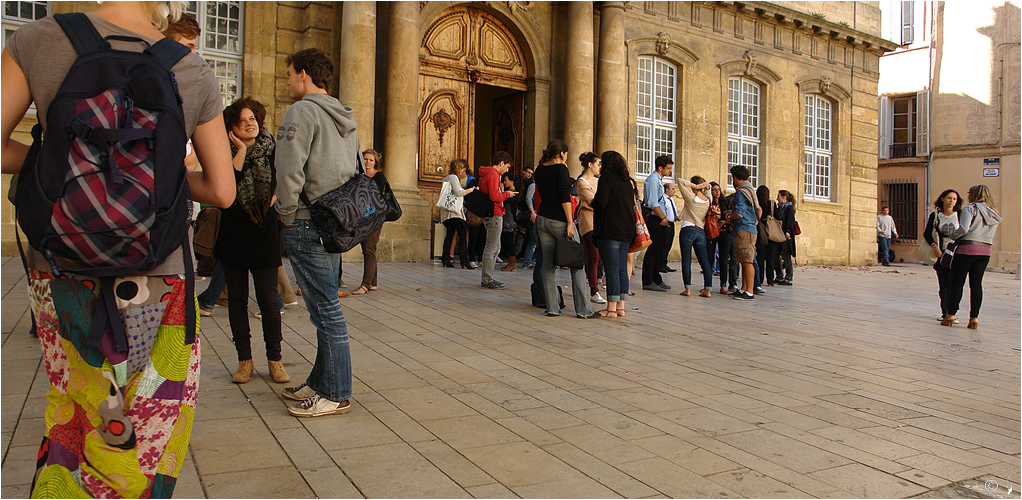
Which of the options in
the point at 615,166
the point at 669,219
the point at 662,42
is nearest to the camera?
the point at 615,166

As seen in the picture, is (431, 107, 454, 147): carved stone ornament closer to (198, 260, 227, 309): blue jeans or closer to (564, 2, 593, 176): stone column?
(564, 2, 593, 176): stone column

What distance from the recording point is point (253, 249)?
460 centimetres

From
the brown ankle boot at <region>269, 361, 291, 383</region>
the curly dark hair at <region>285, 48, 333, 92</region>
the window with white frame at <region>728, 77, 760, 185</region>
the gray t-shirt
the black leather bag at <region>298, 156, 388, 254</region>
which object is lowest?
the brown ankle boot at <region>269, 361, 291, 383</region>

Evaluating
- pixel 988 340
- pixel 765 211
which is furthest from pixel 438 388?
pixel 765 211

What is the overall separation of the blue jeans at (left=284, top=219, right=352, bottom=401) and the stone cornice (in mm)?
18055

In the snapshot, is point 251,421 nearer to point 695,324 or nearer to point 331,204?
point 331,204

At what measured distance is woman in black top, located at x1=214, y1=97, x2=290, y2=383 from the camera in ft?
14.9

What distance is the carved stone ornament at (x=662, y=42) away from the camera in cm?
1838

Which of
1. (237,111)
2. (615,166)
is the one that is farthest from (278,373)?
(615,166)

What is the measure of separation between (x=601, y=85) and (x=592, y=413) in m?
14.1

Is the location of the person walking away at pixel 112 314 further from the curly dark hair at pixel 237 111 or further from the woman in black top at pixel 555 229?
the woman in black top at pixel 555 229

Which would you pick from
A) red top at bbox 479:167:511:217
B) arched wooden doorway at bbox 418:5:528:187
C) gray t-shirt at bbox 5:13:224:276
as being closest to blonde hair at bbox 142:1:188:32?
gray t-shirt at bbox 5:13:224:276

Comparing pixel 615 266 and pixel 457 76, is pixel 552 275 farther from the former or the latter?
pixel 457 76

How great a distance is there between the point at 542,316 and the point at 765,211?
5871mm
